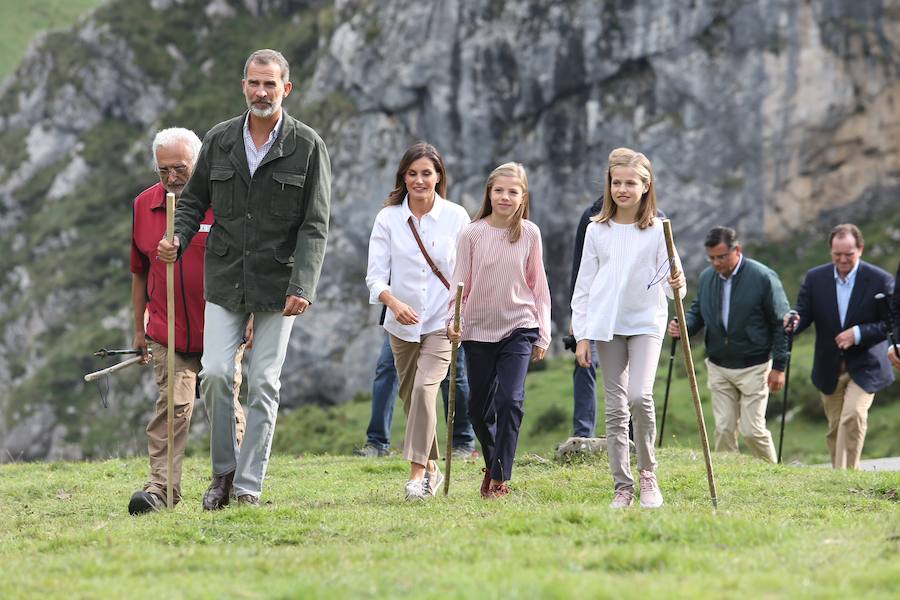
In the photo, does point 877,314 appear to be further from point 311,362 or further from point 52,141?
point 52,141

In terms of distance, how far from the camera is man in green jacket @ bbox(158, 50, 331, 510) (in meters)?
9.55

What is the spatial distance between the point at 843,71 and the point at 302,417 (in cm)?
3845

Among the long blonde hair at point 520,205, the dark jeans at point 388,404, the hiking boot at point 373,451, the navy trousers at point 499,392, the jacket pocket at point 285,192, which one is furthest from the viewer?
the hiking boot at point 373,451

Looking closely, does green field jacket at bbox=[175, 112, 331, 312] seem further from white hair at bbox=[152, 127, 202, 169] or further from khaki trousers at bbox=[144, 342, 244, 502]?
khaki trousers at bbox=[144, 342, 244, 502]

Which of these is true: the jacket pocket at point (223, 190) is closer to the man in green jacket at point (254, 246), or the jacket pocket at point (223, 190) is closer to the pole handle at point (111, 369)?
the man in green jacket at point (254, 246)

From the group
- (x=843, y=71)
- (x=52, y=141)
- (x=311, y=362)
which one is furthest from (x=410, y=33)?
(x=52, y=141)

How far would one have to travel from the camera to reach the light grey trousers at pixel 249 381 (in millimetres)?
9531

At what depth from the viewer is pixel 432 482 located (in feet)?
35.0

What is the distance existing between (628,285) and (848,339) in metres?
6.54

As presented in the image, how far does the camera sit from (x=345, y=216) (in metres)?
79.3

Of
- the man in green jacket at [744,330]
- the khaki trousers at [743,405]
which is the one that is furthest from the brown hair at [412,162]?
the khaki trousers at [743,405]

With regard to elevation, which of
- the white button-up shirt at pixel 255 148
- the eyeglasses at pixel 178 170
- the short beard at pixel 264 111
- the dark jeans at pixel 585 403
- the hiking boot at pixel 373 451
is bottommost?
the hiking boot at pixel 373 451

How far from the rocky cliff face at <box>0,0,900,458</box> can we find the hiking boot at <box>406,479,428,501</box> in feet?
185

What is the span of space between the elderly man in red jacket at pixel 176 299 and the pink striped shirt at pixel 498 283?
1.97 meters
